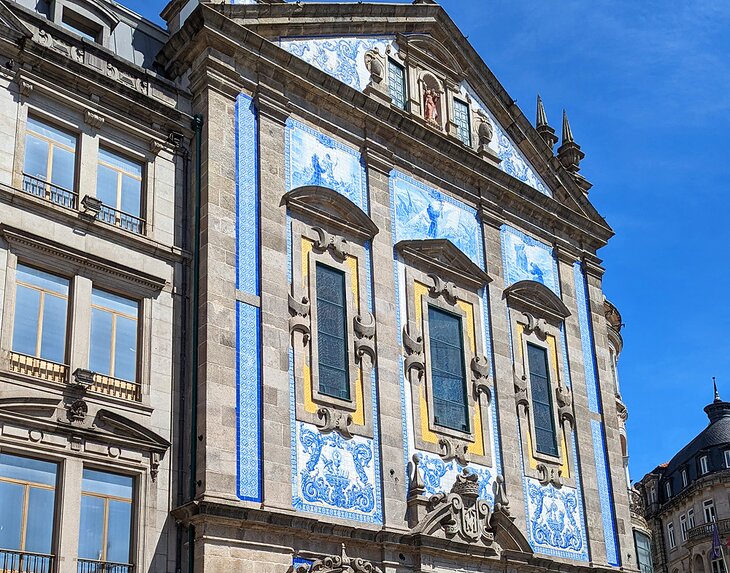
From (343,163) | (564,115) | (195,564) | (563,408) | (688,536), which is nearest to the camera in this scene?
(195,564)

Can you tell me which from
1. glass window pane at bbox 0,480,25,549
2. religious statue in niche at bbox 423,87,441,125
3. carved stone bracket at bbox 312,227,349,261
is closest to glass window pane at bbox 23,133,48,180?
glass window pane at bbox 0,480,25,549

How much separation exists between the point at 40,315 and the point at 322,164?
24.5 feet

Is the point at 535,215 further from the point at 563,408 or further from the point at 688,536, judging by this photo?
the point at 688,536

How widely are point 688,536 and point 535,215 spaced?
3289 centimetres

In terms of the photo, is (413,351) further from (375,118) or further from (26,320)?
(26,320)

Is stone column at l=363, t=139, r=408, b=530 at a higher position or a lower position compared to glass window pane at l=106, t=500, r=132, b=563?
higher

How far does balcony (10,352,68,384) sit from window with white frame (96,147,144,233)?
9.98ft

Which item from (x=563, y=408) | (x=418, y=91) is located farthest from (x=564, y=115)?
(x=563, y=408)

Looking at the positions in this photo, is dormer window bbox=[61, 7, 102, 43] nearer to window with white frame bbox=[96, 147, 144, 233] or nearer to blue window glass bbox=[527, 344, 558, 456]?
window with white frame bbox=[96, 147, 144, 233]

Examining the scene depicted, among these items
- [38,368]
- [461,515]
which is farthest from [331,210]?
[38,368]

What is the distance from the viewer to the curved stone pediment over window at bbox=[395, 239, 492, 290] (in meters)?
24.1

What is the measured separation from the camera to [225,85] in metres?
21.6

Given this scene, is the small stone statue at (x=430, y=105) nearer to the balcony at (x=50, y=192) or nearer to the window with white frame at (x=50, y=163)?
the window with white frame at (x=50, y=163)

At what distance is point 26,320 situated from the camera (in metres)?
17.8
